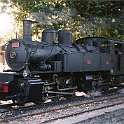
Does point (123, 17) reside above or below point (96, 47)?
above

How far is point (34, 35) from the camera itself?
20.5 metres

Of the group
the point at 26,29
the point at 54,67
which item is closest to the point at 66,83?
the point at 54,67

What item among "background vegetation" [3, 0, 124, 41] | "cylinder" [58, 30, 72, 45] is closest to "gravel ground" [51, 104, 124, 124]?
"cylinder" [58, 30, 72, 45]

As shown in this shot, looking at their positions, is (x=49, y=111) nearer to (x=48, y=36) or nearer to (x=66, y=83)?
(x=66, y=83)

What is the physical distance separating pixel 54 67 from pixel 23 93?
189 centimetres

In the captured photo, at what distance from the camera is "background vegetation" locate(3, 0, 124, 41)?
747 inches

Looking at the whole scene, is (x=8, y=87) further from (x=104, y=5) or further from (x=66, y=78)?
(x=104, y=5)

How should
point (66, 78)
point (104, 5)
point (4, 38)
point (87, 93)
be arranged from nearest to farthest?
1. point (66, 78)
2. point (87, 93)
3. point (104, 5)
4. point (4, 38)

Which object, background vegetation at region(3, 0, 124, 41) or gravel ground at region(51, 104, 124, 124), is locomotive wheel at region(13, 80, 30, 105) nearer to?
gravel ground at region(51, 104, 124, 124)

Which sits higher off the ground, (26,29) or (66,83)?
(26,29)

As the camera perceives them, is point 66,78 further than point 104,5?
No

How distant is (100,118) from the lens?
857 centimetres

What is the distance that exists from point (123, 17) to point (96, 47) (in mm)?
5623

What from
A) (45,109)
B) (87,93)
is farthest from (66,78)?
(45,109)
